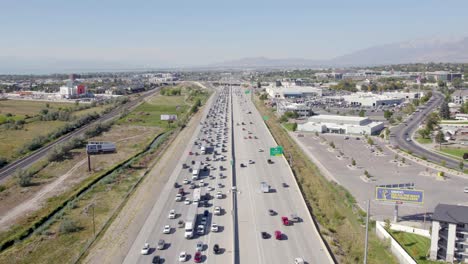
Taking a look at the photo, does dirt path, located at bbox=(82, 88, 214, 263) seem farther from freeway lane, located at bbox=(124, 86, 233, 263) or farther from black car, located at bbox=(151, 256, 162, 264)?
black car, located at bbox=(151, 256, 162, 264)

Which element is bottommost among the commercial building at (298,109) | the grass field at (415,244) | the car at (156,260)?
the grass field at (415,244)

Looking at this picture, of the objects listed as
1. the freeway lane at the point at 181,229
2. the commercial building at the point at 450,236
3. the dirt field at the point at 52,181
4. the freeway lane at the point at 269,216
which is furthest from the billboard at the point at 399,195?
the dirt field at the point at 52,181

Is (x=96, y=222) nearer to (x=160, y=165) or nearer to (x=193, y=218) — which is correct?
(x=193, y=218)

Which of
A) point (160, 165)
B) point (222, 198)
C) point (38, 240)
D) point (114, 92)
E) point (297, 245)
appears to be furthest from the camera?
point (114, 92)

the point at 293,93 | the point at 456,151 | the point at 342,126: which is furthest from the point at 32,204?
the point at 293,93

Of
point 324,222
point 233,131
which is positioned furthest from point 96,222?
point 233,131

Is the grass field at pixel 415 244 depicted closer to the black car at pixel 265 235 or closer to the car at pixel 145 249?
the black car at pixel 265 235

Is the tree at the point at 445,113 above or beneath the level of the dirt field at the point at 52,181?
above

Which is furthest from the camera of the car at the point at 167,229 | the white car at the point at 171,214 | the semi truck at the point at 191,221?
the white car at the point at 171,214
